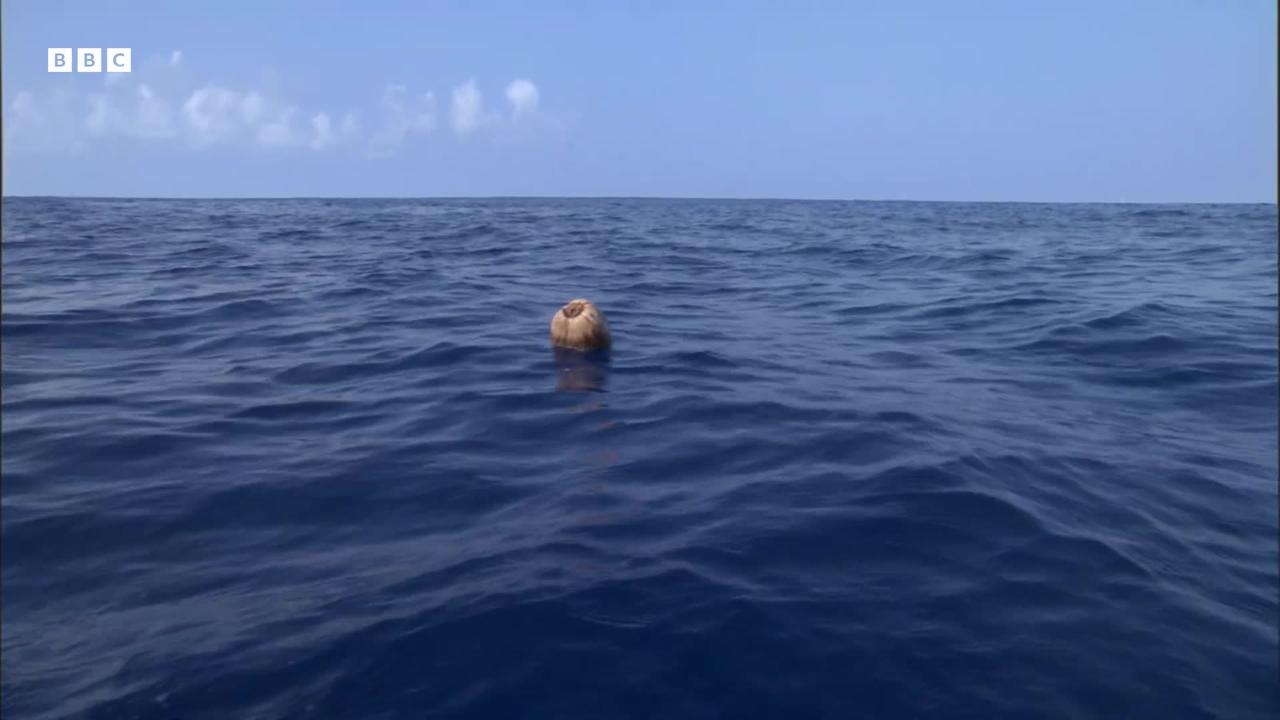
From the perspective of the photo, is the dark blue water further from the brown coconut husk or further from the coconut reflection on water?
the brown coconut husk

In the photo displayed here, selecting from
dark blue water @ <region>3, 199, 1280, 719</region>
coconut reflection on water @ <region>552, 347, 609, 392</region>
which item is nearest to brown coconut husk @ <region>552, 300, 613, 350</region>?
coconut reflection on water @ <region>552, 347, 609, 392</region>

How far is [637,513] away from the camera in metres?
7.03

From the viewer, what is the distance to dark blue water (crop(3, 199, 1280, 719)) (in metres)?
4.98

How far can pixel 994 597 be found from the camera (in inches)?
229

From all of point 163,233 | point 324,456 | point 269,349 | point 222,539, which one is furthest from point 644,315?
point 163,233

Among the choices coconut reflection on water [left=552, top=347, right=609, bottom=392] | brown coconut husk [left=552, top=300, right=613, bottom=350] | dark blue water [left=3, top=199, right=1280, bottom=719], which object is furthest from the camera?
brown coconut husk [left=552, top=300, right=613, bottom=350]

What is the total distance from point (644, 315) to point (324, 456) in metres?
7.80

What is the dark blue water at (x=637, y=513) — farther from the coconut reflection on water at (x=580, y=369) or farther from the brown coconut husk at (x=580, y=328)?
the brown coconut husk at (x=580, y=328)

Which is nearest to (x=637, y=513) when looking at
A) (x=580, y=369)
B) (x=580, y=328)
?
(x=580, y=369)

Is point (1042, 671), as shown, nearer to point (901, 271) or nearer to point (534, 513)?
point (534, 513)

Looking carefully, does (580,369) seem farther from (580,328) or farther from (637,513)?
(637,513)

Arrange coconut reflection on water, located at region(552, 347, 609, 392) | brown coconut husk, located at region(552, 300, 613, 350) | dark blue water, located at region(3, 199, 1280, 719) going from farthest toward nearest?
brown coconut husk, located at region(552, 300, 613, 350) → coconut reflection on water, located at region(552, 347, 609, 392) → dark blue water, located at region(3, 199, 1280, 719)

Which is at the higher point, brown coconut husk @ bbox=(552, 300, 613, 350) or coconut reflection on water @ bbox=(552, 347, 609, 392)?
brown coconut husk @ bbox=(552, 300, 613, 350)

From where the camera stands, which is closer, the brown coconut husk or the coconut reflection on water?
the coconut reflection on water
